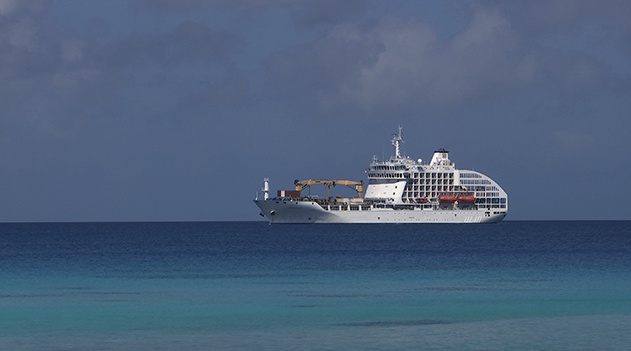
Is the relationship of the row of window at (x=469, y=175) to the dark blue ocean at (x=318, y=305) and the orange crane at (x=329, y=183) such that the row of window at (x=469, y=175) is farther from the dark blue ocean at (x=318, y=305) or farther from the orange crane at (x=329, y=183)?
the dark blue ocean at (x=318, y=305)

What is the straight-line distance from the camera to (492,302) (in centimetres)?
3297

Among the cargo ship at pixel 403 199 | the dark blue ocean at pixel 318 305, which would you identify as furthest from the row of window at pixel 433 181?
the dark blue ocean at pixel 318 305

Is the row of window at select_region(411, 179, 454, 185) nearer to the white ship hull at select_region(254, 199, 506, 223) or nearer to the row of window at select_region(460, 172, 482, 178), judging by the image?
the row of window at select_region(460, 172, 482, 178)

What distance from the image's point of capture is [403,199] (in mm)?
130625

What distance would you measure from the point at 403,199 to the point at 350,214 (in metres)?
8.94

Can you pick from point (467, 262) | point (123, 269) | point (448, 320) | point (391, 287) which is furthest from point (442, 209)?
point (448, 320)

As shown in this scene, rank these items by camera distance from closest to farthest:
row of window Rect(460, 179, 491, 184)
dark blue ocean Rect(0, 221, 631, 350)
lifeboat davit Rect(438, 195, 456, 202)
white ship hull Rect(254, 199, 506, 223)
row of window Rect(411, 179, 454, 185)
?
1. dark blue ocean Rect(0, 221, 631, 350)
2. white ship hull Rect(254, 199, 506, 223)
3. lifeboat davit Rect(438, 195, 456, 202)
4. row of window Rect(411, 179, 454, 185)
5. row of window Rect(460, 179, 491, 184)

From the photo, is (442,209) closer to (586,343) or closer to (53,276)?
(53,276)

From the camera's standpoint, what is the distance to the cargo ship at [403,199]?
416 ft

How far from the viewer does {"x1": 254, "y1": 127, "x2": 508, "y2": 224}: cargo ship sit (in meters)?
127

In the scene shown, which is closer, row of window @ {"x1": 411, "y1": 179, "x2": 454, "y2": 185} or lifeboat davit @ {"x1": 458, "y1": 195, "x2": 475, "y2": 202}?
row of window @ {"x1": 411, "y1": 179, "x2": 454, "y2": 185}

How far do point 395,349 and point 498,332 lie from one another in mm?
4091

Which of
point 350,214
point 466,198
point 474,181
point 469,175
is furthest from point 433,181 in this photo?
point 350,214

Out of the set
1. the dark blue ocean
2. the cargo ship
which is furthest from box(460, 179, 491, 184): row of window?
the dark blue ocean
